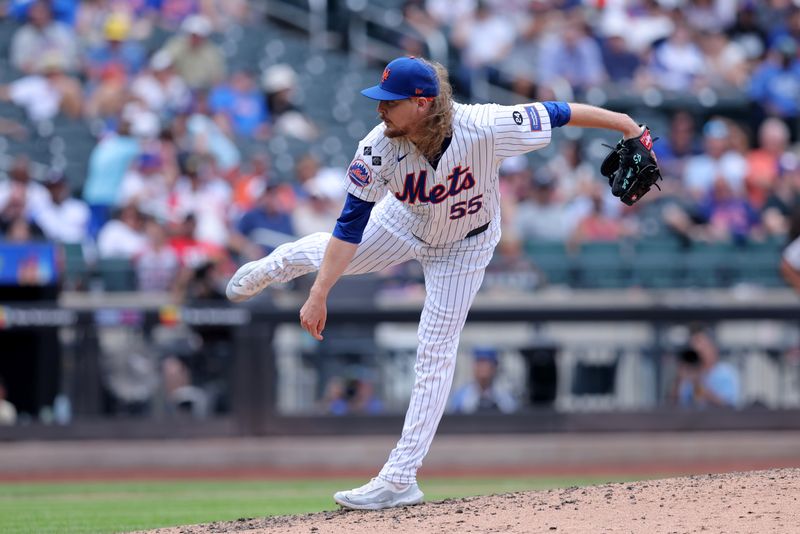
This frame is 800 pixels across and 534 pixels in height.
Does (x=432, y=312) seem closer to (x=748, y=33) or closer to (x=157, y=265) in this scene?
(x=157, y=265)

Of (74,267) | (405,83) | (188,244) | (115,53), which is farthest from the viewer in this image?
(115,53)

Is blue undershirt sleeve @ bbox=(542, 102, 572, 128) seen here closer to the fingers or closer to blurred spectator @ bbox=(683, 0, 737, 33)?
the fingers

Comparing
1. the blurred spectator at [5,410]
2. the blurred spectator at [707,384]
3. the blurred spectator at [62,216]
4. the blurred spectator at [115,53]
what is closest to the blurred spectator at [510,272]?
the blurred spectator at [707,384]

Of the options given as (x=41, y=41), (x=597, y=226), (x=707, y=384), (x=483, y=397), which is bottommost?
(x=483, y=397)

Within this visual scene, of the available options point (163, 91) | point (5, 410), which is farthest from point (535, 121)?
point (163, 91)

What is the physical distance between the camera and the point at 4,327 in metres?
10.6

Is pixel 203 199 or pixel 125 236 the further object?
pixel 203 199

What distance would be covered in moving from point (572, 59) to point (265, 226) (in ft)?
16.6

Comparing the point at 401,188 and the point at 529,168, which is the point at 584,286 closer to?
the point at 529,168

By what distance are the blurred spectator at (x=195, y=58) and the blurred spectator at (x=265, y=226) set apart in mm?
2828

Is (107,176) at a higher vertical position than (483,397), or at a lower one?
higher

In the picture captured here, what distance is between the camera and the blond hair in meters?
5.52

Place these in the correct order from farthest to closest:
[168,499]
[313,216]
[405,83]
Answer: [313,216] → [168,499] → [405,83]

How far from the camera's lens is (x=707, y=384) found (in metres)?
11.0
